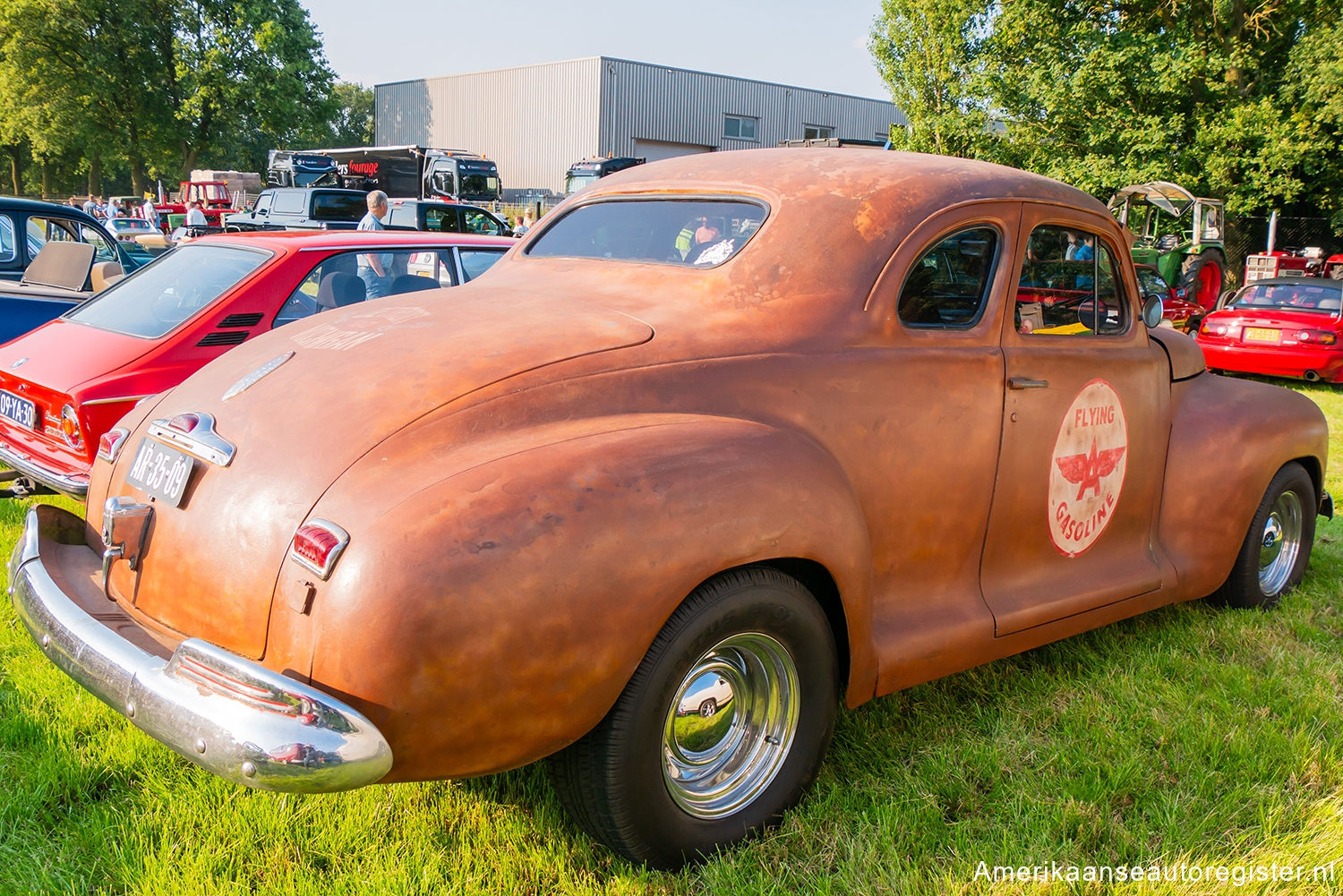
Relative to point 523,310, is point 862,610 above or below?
below

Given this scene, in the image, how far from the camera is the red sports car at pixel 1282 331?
425 inches

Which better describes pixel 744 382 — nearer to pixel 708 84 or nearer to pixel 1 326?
pixel 1 326

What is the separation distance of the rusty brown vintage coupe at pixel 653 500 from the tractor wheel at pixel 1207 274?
48.4ft

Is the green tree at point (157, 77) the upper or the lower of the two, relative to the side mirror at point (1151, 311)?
upper

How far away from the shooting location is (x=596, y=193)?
12.2 ft

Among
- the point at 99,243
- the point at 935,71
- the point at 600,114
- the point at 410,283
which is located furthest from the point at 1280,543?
the point at 600,114

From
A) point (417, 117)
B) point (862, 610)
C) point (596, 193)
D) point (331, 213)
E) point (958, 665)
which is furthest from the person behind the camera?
point (417, 117)

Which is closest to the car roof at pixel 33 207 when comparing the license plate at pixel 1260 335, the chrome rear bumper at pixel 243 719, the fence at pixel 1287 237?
the chrome rear bumper at pixel 243 719

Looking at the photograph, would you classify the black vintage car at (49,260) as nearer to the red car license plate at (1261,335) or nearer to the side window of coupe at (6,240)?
the side window of coupe at (6,240)

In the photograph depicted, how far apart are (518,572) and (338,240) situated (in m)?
3.88

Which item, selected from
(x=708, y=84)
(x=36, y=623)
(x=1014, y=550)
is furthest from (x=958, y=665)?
(x=708, y=84)

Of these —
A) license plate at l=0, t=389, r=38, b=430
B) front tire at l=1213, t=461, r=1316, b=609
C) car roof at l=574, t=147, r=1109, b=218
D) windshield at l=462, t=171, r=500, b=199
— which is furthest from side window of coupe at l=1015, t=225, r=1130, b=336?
windshield at l=462, t=171, r=500, b=199

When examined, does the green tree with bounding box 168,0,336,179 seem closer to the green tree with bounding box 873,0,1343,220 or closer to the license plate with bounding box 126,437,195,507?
the green tree with bounding box 873,0,1343,220

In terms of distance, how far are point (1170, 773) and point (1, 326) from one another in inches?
261
